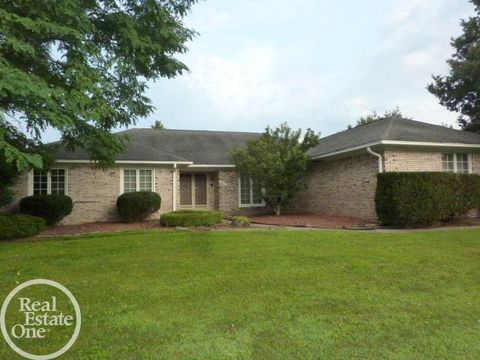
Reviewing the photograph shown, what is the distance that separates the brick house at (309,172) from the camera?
1426cm

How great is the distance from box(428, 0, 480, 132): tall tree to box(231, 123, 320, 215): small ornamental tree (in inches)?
454

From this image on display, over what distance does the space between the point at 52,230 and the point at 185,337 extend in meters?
11.3

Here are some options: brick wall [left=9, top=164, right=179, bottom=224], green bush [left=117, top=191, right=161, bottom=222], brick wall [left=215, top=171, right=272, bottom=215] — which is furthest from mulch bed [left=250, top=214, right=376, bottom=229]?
brick wall [left=9, top=164, right=179, bottom=224]

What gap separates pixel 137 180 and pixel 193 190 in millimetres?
4076

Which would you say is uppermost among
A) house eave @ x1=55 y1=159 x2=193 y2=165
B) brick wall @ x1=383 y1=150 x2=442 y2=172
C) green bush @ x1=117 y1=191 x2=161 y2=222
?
house eave @ x1=55 y1=159 x2=193 y2=165

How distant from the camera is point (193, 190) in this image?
20172 millimetres

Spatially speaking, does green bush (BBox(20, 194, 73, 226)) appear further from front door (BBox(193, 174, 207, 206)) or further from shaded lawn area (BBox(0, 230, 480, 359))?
front door (BBox(193, 174, 207, 206))

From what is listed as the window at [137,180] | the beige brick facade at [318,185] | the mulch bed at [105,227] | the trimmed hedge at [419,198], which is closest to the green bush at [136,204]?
the mulch bed at [105,227]

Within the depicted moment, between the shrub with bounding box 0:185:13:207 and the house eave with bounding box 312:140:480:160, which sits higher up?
the house eave with bounding box 312:140:480:160

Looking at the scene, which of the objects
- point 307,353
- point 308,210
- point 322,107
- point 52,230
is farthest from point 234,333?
point 322,107

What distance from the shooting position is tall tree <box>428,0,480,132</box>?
21.5 m

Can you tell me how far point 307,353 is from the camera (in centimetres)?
353

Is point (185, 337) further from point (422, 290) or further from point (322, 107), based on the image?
point (322, 107)

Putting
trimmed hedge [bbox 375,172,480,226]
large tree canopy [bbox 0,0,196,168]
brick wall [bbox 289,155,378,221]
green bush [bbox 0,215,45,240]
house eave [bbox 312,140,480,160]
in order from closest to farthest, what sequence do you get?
large tree canopy [bbox 0,0,196,168]
green bush [bbox 0,215,45,240]
trimmed hedge [bbox 375,172,480,226]
house eave [bbox 312,140,480,160]
brick wall [bbox 289,155,378,221]
